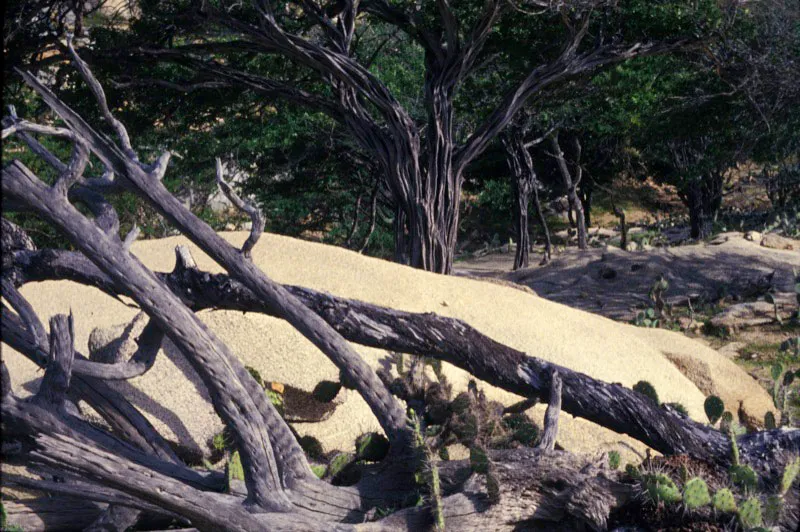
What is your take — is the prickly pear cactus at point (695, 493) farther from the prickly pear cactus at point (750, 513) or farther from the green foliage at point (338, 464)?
the green foliage at point (338, 464)

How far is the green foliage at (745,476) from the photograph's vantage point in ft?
16.4

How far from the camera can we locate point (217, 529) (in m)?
4.39

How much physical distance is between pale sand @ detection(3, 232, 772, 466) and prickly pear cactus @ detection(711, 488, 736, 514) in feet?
5.94

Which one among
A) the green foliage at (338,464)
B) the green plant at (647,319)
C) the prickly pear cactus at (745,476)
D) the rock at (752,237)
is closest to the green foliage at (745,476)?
the prickly pear cactus at (745,476)

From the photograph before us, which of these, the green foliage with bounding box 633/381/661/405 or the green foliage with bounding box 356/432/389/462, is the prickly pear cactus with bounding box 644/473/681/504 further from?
the green foliage with bounding box 633/381/661/405

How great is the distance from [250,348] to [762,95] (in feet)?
27.3

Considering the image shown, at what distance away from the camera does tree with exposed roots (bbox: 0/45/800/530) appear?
4.32m

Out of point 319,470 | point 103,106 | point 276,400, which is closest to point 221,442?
point 276,400

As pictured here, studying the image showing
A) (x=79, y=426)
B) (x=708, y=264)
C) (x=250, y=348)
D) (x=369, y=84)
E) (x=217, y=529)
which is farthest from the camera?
(x=708, y=264)

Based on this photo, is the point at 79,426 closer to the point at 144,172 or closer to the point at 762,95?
the point at 144,172

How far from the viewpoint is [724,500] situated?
476cm

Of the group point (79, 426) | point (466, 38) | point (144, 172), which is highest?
point (466, 38)

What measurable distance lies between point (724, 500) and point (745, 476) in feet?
1.15

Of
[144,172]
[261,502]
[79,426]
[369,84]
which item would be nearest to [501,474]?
[261,502]
